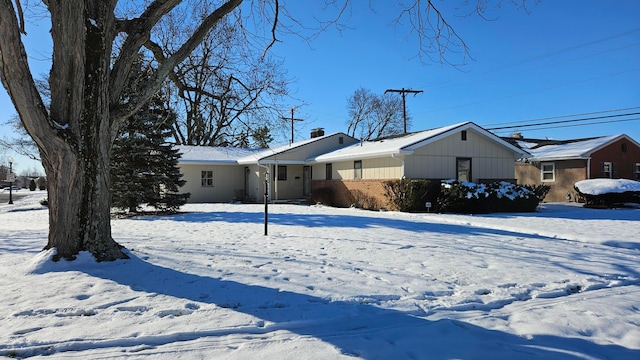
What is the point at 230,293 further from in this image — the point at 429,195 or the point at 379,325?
the point at 429,195

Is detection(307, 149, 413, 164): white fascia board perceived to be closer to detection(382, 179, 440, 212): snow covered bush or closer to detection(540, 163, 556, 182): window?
detection(382, 179, 440, 212): snow covered bush

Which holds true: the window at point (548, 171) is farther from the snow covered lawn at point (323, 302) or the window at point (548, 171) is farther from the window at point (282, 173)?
the snow covered lawn at point (323, 302)

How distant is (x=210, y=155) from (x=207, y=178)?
1.56 m

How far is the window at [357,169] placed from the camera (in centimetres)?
1994

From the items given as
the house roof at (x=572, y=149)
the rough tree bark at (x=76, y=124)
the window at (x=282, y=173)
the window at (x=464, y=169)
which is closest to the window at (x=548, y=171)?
the house roof at (x=572, y=149)

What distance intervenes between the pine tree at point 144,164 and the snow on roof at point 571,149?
18.6 metres

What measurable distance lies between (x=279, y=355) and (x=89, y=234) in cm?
396

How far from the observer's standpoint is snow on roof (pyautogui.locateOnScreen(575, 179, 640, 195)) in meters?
18.5

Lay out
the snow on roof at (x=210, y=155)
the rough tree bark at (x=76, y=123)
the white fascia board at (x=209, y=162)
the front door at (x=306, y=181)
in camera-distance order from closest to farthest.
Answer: the rough tree bark at (x=76, y=123), the white fascia board at (x=209, y=162), the snow on roof at (x=210, y=155), the front door at (x=306, y=181)

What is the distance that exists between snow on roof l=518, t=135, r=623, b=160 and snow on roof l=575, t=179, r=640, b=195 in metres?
3.00

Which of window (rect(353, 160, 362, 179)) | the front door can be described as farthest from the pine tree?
the front door

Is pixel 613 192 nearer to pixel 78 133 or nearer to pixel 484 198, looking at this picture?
pixel 484 198

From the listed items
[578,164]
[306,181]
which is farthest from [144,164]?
[578,164]

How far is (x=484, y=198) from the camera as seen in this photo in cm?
1617
